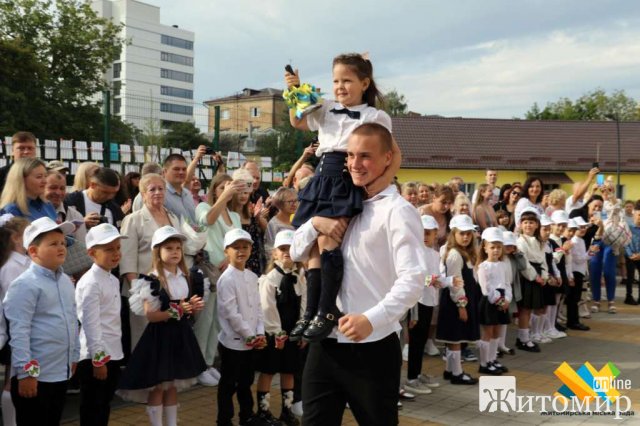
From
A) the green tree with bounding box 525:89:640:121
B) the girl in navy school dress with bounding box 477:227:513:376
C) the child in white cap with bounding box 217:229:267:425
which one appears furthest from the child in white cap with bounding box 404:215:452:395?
the green tree with bounding box 525:89:640:121

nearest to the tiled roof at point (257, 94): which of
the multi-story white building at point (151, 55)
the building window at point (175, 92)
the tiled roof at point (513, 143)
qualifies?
the multi-story white building at point (151, 55)

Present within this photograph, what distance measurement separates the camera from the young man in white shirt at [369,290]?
3232mm

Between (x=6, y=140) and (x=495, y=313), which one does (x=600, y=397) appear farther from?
(x=6, y=140)

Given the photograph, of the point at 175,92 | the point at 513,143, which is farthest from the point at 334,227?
the point at 175,92

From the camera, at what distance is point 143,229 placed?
6258mm

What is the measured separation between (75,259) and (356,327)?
3767 millimetres

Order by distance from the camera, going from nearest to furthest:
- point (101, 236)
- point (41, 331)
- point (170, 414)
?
point (41, 331) < point (101, 236) < point (170, 414)

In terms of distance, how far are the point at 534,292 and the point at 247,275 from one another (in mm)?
5392

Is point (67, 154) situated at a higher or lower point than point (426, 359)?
higher

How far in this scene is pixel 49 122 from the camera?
111ft

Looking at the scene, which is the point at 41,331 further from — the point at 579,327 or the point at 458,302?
the point at 579,327

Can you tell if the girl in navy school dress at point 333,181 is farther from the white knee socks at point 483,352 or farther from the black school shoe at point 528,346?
the black school shoe at point 528,346

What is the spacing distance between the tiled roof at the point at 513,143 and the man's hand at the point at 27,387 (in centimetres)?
3955

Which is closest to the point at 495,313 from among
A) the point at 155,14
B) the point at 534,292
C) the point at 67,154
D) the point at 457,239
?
the point at 457,239
